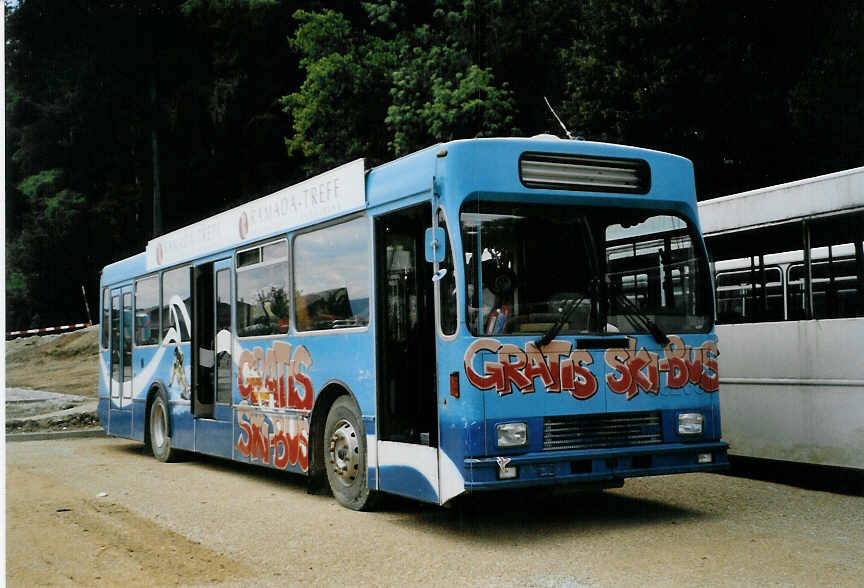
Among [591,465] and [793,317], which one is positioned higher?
[793,317]

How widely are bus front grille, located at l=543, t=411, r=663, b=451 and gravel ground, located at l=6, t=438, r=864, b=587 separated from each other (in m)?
0.69

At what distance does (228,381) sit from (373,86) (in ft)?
53.0

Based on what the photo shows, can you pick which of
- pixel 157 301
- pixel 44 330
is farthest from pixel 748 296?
pixel 44 330

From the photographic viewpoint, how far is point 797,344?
10211mm

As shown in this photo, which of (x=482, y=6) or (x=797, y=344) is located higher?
(x=482, y=6)

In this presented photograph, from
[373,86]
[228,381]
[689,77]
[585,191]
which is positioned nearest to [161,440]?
[228,381]

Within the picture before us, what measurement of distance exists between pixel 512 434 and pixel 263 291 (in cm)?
459

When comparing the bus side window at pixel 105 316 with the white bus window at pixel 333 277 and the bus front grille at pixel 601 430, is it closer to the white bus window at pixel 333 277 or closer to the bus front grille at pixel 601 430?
the white bus window at pixel 333 277

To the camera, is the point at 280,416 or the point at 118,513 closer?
the point at 118,513

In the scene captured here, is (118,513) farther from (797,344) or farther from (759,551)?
(797,344)

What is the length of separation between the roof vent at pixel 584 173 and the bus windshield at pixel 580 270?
18 cm

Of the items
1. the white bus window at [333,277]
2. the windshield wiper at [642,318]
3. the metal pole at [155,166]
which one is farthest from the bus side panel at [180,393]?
the metal pole at [155,166]

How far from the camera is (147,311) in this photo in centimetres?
1555

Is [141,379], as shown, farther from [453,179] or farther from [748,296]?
[453,179]
